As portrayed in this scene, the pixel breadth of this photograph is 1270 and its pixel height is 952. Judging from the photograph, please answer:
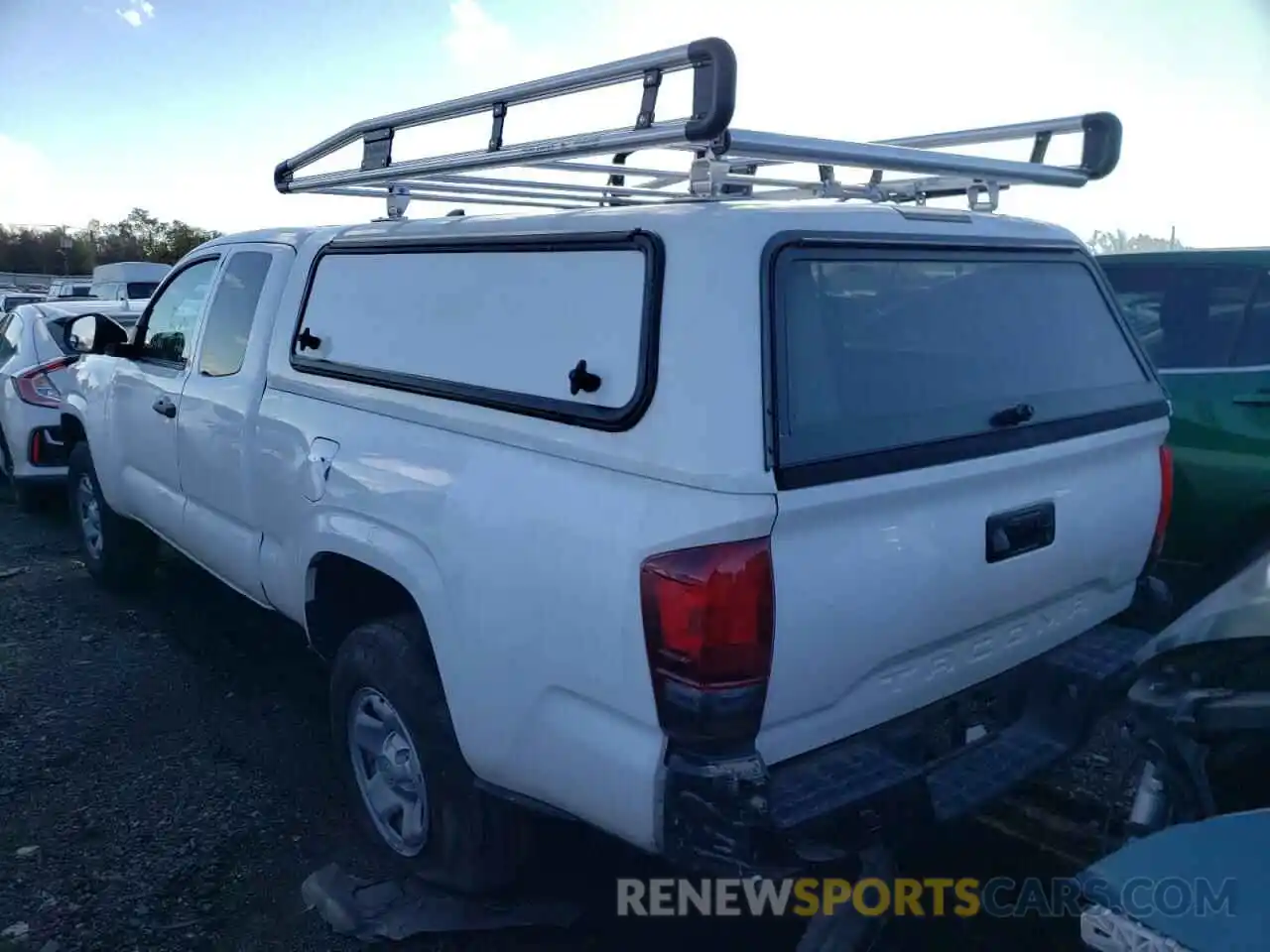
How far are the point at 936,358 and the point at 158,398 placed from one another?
3.54 metres

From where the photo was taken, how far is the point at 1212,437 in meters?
4.63

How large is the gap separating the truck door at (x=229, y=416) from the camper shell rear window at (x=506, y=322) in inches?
16.9

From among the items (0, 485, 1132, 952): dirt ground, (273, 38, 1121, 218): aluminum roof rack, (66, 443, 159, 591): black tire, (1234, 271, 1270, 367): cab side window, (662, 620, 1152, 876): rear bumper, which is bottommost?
(0, 485, 1132, 952): dirt ground

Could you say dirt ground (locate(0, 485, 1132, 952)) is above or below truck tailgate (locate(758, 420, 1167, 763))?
below

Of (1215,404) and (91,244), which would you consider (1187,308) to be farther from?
(91,244)

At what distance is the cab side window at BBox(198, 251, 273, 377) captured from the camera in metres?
4.02

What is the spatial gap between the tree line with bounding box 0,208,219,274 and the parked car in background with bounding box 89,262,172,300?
2936 cm

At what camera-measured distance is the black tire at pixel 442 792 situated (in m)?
2.76

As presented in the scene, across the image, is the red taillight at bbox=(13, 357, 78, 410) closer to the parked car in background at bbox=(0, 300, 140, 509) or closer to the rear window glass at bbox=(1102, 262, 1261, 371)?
the parked car in background at bbox=(0, 300, 140, 509)

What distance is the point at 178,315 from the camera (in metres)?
4.75

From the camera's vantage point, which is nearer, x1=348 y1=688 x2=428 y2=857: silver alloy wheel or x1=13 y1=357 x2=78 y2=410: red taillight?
x1=348 y1=688 x2=428 y2=857: silver alloy wheel

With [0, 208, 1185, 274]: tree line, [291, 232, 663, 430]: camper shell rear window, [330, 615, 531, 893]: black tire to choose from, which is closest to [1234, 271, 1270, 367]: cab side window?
[291, 232, 663, 430]: camper shell rear window

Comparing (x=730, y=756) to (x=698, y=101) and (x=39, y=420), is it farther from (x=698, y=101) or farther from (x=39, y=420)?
(x=39, y=420)

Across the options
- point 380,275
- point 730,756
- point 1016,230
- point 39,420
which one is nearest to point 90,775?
point 380,275
